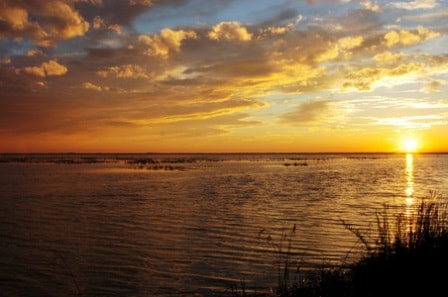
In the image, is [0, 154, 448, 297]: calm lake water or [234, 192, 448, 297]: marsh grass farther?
[0, 154, 448, 297]: calm lake water

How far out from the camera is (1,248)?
52.7 ft

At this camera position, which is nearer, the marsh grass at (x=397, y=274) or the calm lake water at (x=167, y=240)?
the marsh grass at (x=397, y=274)

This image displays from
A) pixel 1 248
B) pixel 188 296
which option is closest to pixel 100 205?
pixel 1 248

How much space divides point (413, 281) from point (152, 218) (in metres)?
16.6

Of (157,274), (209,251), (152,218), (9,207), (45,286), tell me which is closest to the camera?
(45,286)

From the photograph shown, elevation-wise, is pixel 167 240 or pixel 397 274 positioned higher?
pixel 397 274

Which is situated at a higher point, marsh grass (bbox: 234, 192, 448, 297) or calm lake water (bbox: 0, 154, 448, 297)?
marsh grass (bbox: 234, 192, 448, 297)

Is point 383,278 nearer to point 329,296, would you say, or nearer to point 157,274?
point 329,296

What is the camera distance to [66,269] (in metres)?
13.3

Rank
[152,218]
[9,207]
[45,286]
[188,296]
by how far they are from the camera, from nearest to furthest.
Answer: [188,296] < [45,286] < [152,218] < [9,207]

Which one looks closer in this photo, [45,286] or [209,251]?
Answer: [45,286]

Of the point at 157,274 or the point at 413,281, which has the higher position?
the point at 413,281

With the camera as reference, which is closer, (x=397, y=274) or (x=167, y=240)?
(x=397, y=274)

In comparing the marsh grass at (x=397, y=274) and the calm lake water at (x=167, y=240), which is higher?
the marsh grass at (x=397, y=274)
